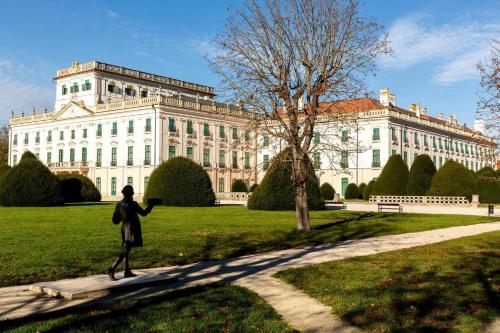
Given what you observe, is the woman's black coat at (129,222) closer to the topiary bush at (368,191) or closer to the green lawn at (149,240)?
the green lawn at (149,240)

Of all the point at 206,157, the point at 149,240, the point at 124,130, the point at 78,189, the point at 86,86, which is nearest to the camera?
the point at 149,240

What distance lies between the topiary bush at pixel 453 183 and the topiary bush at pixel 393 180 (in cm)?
251

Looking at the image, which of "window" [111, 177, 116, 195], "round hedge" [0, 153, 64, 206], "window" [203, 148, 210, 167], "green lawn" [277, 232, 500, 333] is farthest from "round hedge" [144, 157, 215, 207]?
"window" [111, 177, 116, 195]

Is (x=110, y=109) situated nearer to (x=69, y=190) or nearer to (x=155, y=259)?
(x=69, y=190)

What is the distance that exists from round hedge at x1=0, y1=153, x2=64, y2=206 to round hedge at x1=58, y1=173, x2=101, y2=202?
7496 mm

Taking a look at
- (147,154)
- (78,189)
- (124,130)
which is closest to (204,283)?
(78,189)

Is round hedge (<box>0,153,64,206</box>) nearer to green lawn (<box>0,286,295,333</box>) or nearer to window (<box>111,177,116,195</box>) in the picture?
green lawn (<box>0,286,295,333</box>)

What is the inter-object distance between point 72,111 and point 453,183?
43780 mm

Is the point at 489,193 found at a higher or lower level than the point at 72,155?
lower

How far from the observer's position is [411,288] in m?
9.19

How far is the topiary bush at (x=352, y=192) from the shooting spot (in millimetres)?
56531

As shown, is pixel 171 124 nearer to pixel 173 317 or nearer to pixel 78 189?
pixel 78 189

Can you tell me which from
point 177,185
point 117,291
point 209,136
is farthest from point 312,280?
point 209,136

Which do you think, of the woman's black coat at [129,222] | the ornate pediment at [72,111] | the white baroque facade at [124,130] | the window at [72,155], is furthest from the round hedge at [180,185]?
the window at [72,155]
